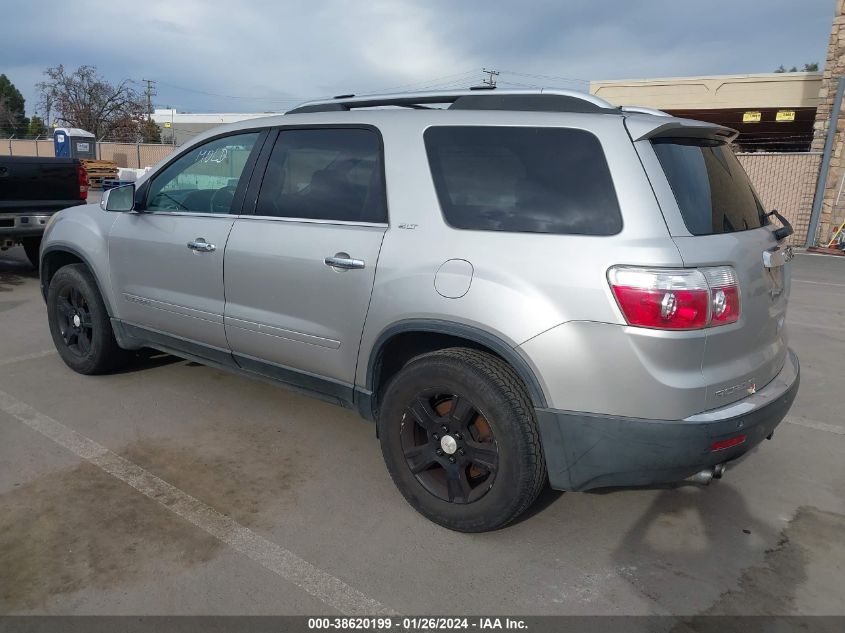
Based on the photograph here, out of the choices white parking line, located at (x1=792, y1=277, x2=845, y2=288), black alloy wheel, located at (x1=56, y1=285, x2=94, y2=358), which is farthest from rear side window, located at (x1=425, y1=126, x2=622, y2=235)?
white parking line, located at (x1=792, y1=277, x2=845, y2=288)

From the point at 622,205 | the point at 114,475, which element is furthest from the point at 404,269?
the point at 114,475

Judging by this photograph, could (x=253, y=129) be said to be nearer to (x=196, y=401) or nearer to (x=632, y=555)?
(x=196, y=401)

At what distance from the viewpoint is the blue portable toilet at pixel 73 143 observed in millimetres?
29750

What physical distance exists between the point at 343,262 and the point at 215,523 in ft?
4.44

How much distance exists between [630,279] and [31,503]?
2918 mm

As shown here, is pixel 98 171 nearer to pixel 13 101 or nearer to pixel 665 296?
pixel 665 296

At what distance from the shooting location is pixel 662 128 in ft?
8.95

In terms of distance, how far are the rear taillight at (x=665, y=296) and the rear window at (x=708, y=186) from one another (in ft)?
0.84

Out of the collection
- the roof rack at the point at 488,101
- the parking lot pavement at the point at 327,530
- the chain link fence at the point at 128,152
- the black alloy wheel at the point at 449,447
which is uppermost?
the chain link fence at the point at 128,152

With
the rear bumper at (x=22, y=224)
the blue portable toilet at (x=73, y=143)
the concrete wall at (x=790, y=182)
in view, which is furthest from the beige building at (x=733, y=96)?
the blue portable toilet at (x=73, y=143)

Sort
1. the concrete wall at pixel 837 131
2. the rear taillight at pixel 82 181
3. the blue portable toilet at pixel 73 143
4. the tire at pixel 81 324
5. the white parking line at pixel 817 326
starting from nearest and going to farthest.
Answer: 1. the tire at pixel 81 324
2. the white parking line at pixel 817 326
3. the rear taillight at pixel 82 181
4. the concrete wall at pixel 837 131
5. the blue portable toilet at pixel 73 143

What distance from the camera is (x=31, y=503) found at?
322 cm

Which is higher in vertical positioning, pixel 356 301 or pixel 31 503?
pixel 356 301

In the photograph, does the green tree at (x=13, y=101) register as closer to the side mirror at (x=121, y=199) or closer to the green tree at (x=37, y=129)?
the green tree at (x=37, y=129)
